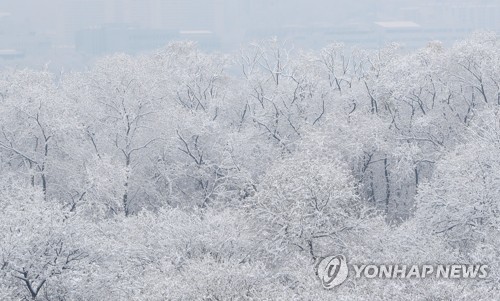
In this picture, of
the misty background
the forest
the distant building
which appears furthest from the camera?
the misty background

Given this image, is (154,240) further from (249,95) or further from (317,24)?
(317,24)

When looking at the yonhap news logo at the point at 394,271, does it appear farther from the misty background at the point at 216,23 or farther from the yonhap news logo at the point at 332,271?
the misty background at the point at 216,23

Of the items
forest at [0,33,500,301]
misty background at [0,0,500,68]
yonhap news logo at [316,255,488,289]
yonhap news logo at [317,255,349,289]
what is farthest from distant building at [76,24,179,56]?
yonhap news logo at [316,255,488,289]

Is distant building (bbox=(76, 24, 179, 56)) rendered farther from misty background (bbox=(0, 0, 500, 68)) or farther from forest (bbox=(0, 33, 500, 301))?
forest (bbox=(0, 33, 500, 301))

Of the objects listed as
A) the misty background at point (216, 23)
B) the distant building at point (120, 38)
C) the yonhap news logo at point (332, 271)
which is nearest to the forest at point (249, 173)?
the yonhap news logo at point (332, 271)

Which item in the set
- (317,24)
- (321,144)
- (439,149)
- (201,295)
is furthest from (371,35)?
(201,295)

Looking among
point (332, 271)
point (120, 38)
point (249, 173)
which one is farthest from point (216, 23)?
point (332, 271)
